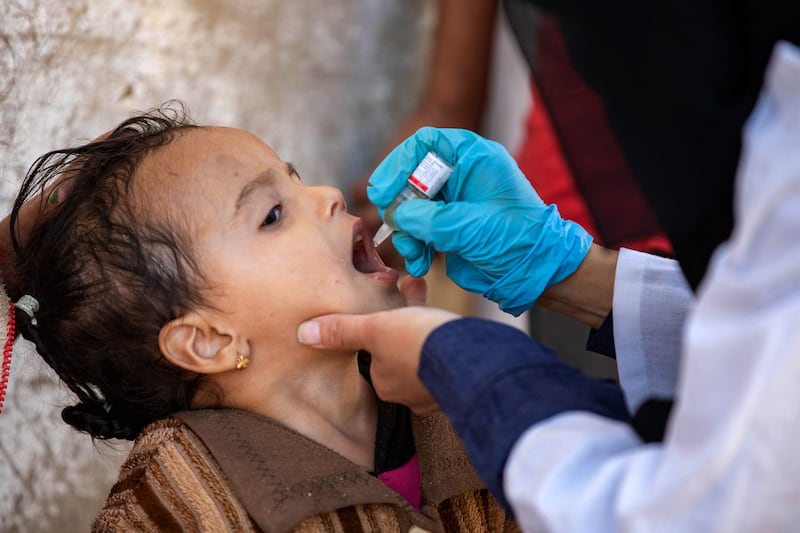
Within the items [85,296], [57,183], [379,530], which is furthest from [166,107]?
[379,530]

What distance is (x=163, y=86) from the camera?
2.18 m

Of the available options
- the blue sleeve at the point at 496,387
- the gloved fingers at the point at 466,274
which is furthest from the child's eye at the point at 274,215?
the blue sleeve at the point at 496,387

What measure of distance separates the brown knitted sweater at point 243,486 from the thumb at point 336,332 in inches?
6.4

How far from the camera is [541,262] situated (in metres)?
1.52

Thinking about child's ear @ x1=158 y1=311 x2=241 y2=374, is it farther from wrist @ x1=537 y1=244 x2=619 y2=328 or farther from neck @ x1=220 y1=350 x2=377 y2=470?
wrist @ x1=537 y1=244 x2=619 y2=328

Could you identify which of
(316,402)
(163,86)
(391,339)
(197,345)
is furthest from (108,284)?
(163,86)

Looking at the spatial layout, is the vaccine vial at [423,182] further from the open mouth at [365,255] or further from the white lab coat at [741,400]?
the white lab coat at [741,400]

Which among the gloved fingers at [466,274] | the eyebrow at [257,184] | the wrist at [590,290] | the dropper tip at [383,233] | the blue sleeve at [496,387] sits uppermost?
the eyebrow at [257,184]

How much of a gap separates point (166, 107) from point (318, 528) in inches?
48.9

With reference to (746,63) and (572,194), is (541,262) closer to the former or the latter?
(746,63)

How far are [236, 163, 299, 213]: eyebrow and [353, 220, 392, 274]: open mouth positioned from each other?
176 mm

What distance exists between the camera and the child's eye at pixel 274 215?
57.9 inches

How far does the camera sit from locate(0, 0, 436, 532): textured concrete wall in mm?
1796

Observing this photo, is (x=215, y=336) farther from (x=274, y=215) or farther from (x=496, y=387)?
(x=496, y=387)
